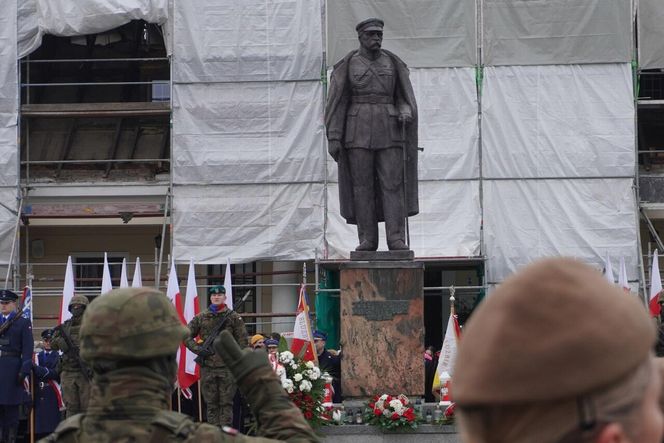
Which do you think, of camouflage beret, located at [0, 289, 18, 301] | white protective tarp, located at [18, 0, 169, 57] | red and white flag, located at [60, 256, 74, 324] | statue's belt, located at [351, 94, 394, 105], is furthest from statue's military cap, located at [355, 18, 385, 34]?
white protective tarp, located at [18, 0, 169, 57]

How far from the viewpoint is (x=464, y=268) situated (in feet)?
75.8

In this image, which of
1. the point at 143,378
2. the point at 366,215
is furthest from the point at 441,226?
the point at 143,378

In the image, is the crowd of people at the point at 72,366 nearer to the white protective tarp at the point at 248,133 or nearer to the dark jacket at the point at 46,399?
the dark jacket at the point at 46,399

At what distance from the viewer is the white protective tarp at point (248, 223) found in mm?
21219

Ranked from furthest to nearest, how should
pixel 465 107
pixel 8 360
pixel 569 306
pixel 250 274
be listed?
pixel 250 274 < pixel 465 107 < pixel 8 360 < pixel 569 306

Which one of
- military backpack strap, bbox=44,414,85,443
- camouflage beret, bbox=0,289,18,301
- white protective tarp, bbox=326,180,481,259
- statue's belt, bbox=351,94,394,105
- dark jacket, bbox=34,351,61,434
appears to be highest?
statue's belt, bbox=351,94,394,105

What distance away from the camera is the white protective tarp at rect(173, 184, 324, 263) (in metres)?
21.2

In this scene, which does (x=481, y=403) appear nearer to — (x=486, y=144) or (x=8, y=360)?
(x=8, y=360)

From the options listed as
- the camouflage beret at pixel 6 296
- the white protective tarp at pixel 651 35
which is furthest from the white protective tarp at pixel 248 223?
the camouflage beret at pixel 6 296

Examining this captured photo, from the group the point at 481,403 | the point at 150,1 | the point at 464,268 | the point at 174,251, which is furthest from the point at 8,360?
the point at 481,403

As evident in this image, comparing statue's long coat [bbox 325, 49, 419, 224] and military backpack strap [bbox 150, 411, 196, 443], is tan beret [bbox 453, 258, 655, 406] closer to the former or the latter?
military backpack strap [bbox 150, 411, 196, 443]

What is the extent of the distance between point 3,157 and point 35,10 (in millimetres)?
2320

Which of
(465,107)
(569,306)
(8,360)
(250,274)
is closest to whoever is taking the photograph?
(569,306)

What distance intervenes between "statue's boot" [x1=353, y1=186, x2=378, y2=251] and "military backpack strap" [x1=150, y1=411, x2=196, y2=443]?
9585 millimetres
